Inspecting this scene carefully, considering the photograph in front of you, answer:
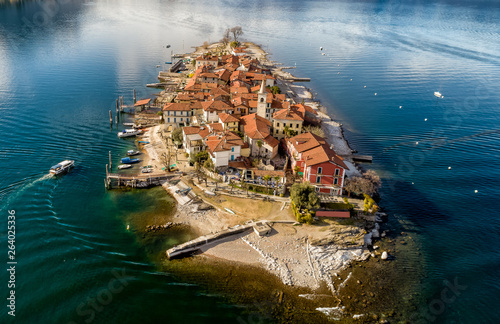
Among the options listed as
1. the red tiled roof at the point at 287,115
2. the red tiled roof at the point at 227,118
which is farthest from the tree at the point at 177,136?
the red tiled roof at the point at 287,115

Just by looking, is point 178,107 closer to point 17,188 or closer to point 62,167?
point 62,167

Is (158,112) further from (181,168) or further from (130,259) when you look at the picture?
(130,259)

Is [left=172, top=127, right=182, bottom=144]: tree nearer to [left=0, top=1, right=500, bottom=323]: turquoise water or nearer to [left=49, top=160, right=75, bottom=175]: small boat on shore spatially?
[left=0, top=1, right=500, bottom=323]: turquoise water

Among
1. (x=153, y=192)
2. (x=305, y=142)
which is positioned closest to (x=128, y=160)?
(x=153, y=192)

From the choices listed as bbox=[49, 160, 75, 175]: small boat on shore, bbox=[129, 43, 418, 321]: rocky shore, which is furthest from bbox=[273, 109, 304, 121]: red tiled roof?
bbox=[49, 160, 75, 175]: small boat on shore

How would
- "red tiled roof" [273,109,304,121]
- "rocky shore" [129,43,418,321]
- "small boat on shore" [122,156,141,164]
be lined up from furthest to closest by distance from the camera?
"red tiled roof" [273,109,304,121] → "small boat on shore" [122,156,141,164] → "rocky shore" [129,43,418,321]

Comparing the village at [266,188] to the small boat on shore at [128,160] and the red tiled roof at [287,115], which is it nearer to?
the red tiled roof at [287,115]
